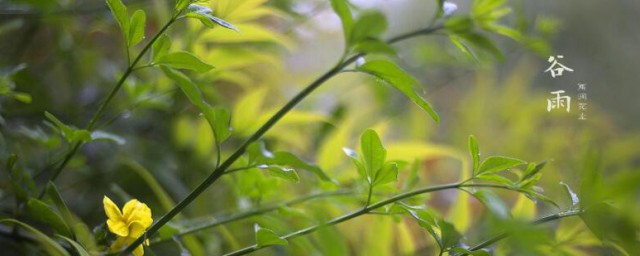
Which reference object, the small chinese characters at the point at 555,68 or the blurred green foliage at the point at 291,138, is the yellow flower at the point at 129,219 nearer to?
the blurred green foliage at the point at 291,138

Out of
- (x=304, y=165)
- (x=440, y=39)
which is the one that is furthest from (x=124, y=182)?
(x=440, y=39)

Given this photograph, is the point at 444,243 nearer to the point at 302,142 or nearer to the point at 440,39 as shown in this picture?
the point at 302,142

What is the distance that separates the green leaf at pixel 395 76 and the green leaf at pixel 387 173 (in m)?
0.03

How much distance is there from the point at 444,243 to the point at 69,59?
1.23ft

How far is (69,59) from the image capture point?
0.53m

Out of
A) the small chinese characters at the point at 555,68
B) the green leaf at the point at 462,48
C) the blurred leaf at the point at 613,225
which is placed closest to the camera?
the blurred leaf at the point at 613,225

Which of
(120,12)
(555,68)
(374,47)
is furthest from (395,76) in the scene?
(555,68)

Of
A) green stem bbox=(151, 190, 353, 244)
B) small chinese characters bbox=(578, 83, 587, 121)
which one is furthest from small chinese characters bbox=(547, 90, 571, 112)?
green stem bbox=(151, 190, 353, 244)

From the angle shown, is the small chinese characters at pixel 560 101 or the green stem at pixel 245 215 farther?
the small chinese characters at pixel 560 101

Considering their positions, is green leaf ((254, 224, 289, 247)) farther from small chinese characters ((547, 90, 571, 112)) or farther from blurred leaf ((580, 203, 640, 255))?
small chinese characters ((547, 90, 571, 112))

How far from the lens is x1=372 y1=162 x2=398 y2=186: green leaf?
0.29 m

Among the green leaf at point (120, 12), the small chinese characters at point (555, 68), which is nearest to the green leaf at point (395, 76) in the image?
the green leaf at point (120, 12)

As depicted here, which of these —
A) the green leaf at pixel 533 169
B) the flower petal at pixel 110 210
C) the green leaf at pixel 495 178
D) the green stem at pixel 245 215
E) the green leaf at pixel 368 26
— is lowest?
the green stem at pixel 245 215

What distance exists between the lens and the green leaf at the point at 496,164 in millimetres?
285
